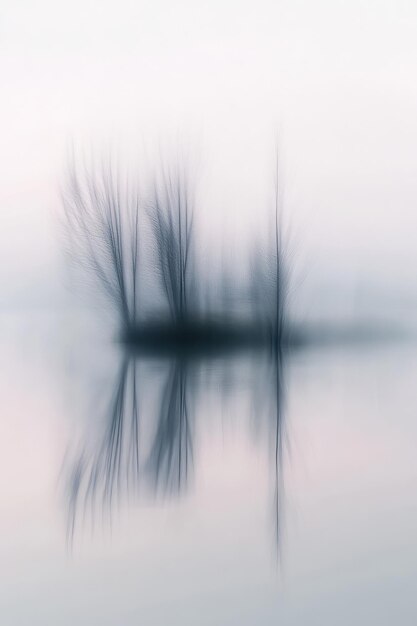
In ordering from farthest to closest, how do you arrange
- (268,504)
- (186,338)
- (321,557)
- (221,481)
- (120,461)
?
(186,338) < (120,461) < (221,481) < (268,504) < (321,557)

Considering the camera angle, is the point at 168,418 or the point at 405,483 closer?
the point at 405,483

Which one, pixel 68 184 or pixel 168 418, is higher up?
pixel 68 184

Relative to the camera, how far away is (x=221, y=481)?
127 cm

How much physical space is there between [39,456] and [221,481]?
0.43m

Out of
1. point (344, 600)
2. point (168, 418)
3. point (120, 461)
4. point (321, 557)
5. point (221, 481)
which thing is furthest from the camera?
point (168, 418)

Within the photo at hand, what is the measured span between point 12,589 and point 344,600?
368 mm

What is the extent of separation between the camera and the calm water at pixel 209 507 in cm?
78

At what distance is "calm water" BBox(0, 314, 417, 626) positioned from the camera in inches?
30.6

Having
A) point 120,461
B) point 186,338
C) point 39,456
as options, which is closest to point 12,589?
point 120,461

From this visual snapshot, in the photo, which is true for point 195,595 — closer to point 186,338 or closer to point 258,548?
point 258,548

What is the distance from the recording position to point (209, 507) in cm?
111

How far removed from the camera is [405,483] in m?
1.27

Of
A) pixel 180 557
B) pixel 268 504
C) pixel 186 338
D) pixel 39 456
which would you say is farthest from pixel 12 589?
pixel 186 338

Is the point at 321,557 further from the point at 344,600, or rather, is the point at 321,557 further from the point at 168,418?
the point at 168,418
